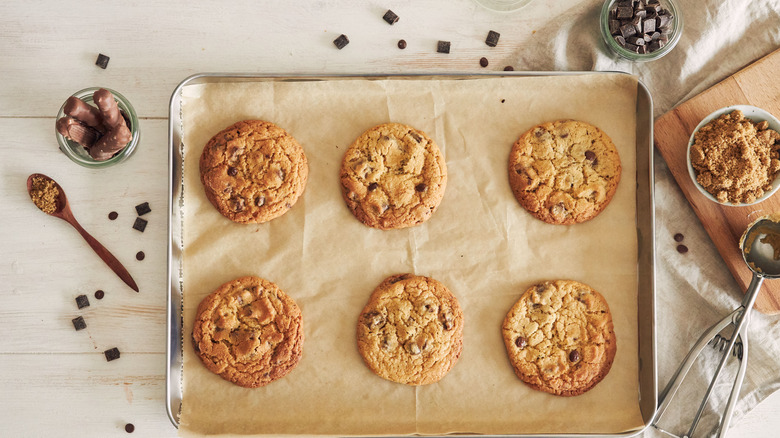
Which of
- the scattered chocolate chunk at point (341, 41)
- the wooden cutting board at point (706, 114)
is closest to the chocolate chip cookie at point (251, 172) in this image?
the scattered chocolate chunk at point (341, 41)

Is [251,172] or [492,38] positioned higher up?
[492,38]

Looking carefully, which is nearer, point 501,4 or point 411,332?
point 411,332

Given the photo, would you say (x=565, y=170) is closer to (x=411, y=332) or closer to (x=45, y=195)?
(x=411, y=332)

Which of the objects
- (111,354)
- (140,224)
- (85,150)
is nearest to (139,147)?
(85,150)

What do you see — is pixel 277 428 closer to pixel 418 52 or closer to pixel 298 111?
pixel 298 111

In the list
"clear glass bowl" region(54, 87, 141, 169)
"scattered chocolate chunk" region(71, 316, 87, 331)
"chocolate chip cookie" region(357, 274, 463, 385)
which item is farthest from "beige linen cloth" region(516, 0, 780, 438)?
"scattered chocolate chunk" region(71, 316, 87, 331)

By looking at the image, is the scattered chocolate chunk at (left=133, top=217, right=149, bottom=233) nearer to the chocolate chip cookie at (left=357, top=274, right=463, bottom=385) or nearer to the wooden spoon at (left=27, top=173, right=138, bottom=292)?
the wooden spoon at (left=27, top=173, right=138, bottom=292)

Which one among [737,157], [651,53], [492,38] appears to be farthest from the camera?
[492,38]

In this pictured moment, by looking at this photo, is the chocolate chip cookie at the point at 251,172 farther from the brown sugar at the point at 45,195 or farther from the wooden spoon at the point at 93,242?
the brown sugar at the point at 45,195
